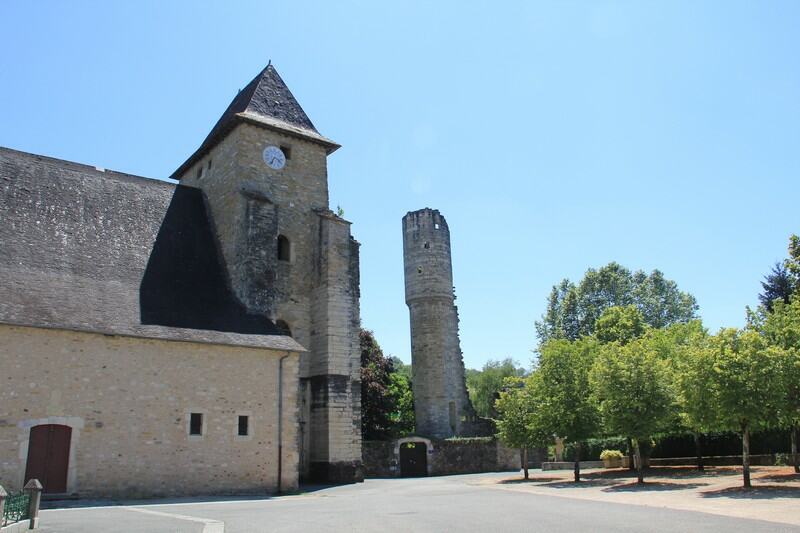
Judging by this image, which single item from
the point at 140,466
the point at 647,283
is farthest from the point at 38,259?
the point at 647,283

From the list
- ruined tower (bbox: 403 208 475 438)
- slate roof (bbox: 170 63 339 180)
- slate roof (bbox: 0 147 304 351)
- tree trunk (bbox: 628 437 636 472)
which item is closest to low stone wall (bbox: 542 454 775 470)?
tree trunk (bbox: 628 437 636 472)

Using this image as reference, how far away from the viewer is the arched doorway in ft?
95.6

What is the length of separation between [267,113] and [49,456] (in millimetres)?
14707

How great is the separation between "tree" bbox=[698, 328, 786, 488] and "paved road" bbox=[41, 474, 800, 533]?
4.38m

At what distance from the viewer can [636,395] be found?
1962cm

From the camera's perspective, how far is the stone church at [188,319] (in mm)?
16016

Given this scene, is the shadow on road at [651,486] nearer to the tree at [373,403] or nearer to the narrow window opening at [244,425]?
the narrow window opening at [244,425]

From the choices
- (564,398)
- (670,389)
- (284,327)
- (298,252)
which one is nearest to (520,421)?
(564,398)

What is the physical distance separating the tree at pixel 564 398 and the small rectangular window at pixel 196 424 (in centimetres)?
1122

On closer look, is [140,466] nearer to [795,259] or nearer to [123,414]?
[123,414]

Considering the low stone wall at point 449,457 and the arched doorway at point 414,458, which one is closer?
the low stone wall at point 449,457

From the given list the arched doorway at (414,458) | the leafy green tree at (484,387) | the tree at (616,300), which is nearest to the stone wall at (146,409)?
the arched doorway at (414,458)

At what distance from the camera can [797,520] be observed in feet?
34.3

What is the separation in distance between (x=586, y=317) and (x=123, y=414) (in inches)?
1549
